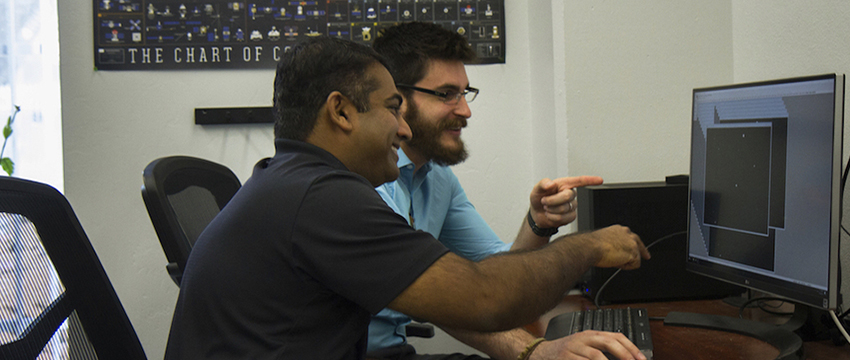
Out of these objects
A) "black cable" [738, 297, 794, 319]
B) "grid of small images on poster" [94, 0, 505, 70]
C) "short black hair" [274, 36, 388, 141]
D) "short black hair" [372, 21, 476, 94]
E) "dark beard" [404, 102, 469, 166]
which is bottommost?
"black cable" [738, 297, 794, 319]

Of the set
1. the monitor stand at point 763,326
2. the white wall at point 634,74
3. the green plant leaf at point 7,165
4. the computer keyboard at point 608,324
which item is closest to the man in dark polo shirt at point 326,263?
the computer keyboard at point 608,324

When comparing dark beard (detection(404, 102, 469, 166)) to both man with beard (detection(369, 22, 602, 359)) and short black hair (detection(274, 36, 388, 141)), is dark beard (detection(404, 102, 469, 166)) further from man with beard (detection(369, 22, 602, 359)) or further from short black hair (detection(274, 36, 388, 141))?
short black hair (detection(274, 36, 388, 141))

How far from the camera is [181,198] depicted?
3.97ft

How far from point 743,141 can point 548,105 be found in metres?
0.86

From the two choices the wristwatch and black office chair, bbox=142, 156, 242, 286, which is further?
the wristwatch

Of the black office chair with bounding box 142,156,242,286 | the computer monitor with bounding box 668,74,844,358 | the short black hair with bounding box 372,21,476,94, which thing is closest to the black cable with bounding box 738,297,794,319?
the computer monitor with bounding box 668,74,844,358

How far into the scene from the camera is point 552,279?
83cm

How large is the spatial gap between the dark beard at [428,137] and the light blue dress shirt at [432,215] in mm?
47

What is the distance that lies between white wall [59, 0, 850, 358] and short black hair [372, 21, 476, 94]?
415mm

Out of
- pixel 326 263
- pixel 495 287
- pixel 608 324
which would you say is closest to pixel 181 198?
pixel 326 263

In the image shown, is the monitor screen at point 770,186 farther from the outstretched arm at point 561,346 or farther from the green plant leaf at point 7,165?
the green plant leaf at point 7,165

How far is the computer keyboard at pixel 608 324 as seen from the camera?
1077 millimetres

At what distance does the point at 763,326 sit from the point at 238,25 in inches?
70.9

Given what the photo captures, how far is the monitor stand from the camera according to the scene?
98 centimetres
